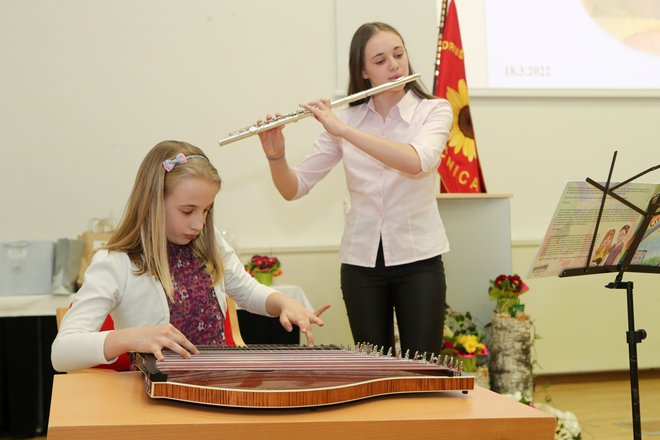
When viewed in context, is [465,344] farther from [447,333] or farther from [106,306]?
[106,306]

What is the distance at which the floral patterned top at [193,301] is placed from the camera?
1719 mm

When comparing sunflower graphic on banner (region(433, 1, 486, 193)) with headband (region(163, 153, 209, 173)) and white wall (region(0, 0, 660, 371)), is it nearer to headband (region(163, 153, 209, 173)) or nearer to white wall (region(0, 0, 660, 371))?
white wall (region(0, 0, 660, 371))

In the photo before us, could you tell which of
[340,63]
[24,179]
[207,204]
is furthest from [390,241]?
[24,179]

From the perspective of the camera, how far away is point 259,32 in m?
4.10

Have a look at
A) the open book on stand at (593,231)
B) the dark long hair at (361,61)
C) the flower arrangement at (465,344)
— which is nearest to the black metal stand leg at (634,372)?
the open book on stand at (593,231)

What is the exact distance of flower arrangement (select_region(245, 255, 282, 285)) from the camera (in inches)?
144

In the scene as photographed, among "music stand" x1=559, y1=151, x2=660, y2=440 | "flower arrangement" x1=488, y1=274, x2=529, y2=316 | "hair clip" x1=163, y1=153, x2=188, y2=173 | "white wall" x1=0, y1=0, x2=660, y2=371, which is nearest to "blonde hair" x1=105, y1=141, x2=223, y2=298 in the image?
"hair clip" x1=163, y1=153, x2=188, y2=173

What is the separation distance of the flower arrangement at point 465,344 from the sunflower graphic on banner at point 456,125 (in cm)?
65

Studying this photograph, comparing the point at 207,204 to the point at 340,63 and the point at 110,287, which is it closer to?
the point at 110,287

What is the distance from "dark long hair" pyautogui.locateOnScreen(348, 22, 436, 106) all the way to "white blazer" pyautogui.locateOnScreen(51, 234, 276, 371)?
2.95 feet

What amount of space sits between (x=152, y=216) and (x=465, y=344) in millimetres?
2043

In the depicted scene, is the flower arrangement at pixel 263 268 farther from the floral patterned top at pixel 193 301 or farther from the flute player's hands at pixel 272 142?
the floral patterned top at pixel 193 301

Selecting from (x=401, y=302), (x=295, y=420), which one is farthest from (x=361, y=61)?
(x=295, y=420)

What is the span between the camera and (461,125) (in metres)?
3.75
